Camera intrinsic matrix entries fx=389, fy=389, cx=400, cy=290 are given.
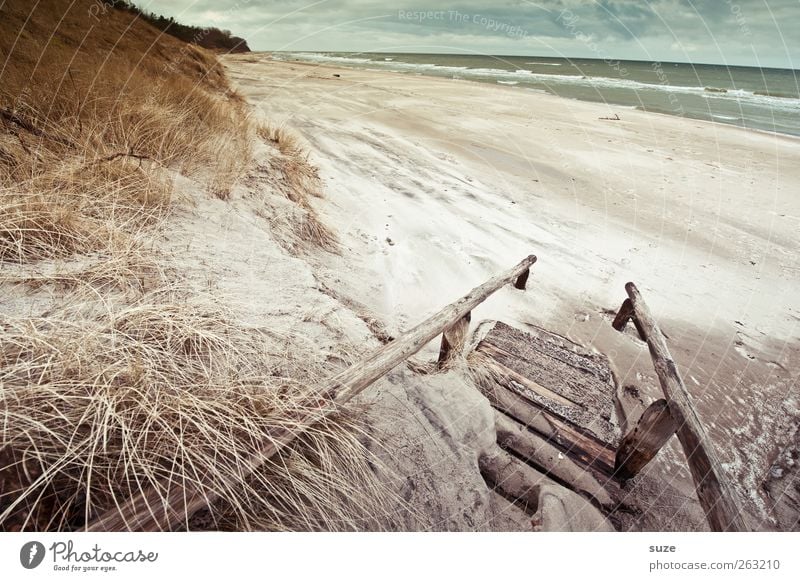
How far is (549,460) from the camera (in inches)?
94.7

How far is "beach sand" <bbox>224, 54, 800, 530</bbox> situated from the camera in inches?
132

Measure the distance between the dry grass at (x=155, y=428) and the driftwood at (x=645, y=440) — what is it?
153 centimetres

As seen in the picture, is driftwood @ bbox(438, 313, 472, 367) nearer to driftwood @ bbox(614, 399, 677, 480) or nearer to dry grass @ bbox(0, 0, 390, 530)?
dry grass @ bbox(0, 0, 390, 530)

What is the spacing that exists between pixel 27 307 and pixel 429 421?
80.8 inches

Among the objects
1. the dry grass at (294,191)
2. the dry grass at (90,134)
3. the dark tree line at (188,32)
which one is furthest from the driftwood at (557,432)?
the dark tree line at (188,32)

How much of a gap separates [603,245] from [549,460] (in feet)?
13.1

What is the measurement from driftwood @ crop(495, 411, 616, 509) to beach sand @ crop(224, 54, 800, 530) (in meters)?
0.46

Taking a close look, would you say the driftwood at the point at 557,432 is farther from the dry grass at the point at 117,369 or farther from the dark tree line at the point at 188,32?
the dark tree line at the point at 188,32

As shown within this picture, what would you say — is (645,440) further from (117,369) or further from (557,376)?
(117,369)

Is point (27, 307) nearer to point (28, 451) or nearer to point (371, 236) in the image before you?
point (28, 451)

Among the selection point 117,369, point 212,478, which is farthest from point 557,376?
point 117,369

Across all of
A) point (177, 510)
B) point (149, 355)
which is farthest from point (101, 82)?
point (177, 510)

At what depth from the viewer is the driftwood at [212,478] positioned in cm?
120
